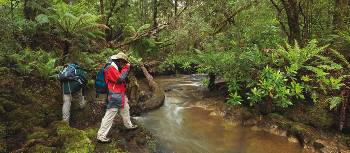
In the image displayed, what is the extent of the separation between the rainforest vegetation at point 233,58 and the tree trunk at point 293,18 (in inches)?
1.4

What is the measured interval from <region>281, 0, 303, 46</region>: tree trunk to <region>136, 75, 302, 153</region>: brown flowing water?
3874mm

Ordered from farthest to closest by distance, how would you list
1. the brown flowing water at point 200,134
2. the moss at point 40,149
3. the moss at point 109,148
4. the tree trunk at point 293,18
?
the tree trunk at point 293,18
the brown flowing water at point 200,134
the moss at point 109,148
the moss at point 40,149

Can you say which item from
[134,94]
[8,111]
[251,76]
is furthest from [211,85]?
[8,111]

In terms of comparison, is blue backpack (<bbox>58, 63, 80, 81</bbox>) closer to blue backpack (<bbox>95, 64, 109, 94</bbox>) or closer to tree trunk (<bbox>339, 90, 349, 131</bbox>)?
blue backpack (<bbox>95, 64, 109, 94</bbox>)

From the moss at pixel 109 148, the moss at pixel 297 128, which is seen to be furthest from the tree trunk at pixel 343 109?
the moss at pixel 109 148

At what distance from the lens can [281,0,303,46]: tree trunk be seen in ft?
34.2

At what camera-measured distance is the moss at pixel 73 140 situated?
227 inches

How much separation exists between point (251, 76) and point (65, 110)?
5.57 meters

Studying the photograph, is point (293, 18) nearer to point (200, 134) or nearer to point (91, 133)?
point (200, 134)

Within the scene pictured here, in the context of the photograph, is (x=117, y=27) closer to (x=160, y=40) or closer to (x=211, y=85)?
(x=160, y=40)

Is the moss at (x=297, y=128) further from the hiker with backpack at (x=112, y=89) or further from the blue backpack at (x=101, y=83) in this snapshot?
the blue backpack at (x=101, y=83)

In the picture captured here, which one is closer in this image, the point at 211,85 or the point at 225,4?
the point at 211,85

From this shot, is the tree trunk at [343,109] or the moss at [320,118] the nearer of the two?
the tree trunk at [343,109]

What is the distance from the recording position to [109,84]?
6543 millimetres
